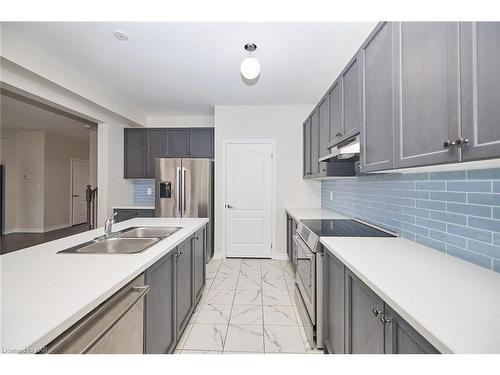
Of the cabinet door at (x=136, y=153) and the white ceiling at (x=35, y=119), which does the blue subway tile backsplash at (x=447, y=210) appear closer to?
the cabinet door at (x=136, y=153)

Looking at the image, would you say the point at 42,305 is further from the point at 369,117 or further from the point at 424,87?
the point at 369,117

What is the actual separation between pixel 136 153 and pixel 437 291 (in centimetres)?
469

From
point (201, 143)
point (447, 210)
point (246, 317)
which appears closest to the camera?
point (447, 210)

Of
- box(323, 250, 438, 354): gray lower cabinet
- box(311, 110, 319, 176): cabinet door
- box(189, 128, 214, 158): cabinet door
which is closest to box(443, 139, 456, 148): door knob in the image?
box(323, 250, 438, 354): gray lower cabinet

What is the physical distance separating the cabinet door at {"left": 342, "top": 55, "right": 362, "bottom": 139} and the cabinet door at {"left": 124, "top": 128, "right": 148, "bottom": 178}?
12.0ft

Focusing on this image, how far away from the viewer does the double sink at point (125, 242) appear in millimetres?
1550

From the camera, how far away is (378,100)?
1.46 meters

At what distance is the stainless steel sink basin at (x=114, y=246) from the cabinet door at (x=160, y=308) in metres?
0.19

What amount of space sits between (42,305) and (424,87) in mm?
1673

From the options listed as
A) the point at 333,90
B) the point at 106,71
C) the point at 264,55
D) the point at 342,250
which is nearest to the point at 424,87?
the point at 342,250

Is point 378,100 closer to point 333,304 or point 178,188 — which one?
point 333,304

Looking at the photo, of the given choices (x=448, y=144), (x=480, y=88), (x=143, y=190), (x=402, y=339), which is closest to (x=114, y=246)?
(x=402, y=339)
